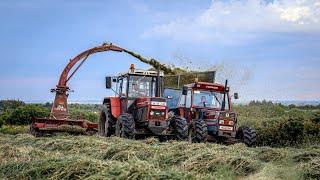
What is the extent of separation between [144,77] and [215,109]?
2.66 m

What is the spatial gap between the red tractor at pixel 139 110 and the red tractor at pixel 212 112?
2.27ft

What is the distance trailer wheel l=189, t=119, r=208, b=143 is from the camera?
15492 millimetres

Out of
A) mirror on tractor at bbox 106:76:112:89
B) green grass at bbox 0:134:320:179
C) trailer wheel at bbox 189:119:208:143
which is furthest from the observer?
mirror on tractor at bbox 106:76:112:89

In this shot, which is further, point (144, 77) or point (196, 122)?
point (144, 77)

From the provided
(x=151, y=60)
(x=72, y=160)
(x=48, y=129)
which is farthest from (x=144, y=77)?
(x=72, y=160)

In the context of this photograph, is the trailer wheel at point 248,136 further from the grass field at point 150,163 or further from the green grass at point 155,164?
the green grass at point 155,164

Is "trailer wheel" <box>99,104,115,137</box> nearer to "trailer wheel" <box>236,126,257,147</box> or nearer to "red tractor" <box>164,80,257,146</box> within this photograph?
"red tractor" <box>164,80,257,146</box>

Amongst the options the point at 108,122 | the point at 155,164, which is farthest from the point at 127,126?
the point at 155,164

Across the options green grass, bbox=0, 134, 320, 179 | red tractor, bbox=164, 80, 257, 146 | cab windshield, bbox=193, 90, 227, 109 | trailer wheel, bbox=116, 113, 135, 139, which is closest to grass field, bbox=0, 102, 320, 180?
green grass, bbox=0, 134, 320, 179

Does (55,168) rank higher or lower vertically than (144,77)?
lower

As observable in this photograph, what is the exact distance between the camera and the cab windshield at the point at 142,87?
1798 centimetres

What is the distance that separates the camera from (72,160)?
7.57 meters

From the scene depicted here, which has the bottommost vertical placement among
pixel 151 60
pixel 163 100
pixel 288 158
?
pixel 288 158

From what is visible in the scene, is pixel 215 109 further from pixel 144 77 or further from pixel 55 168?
pixel 55 168
